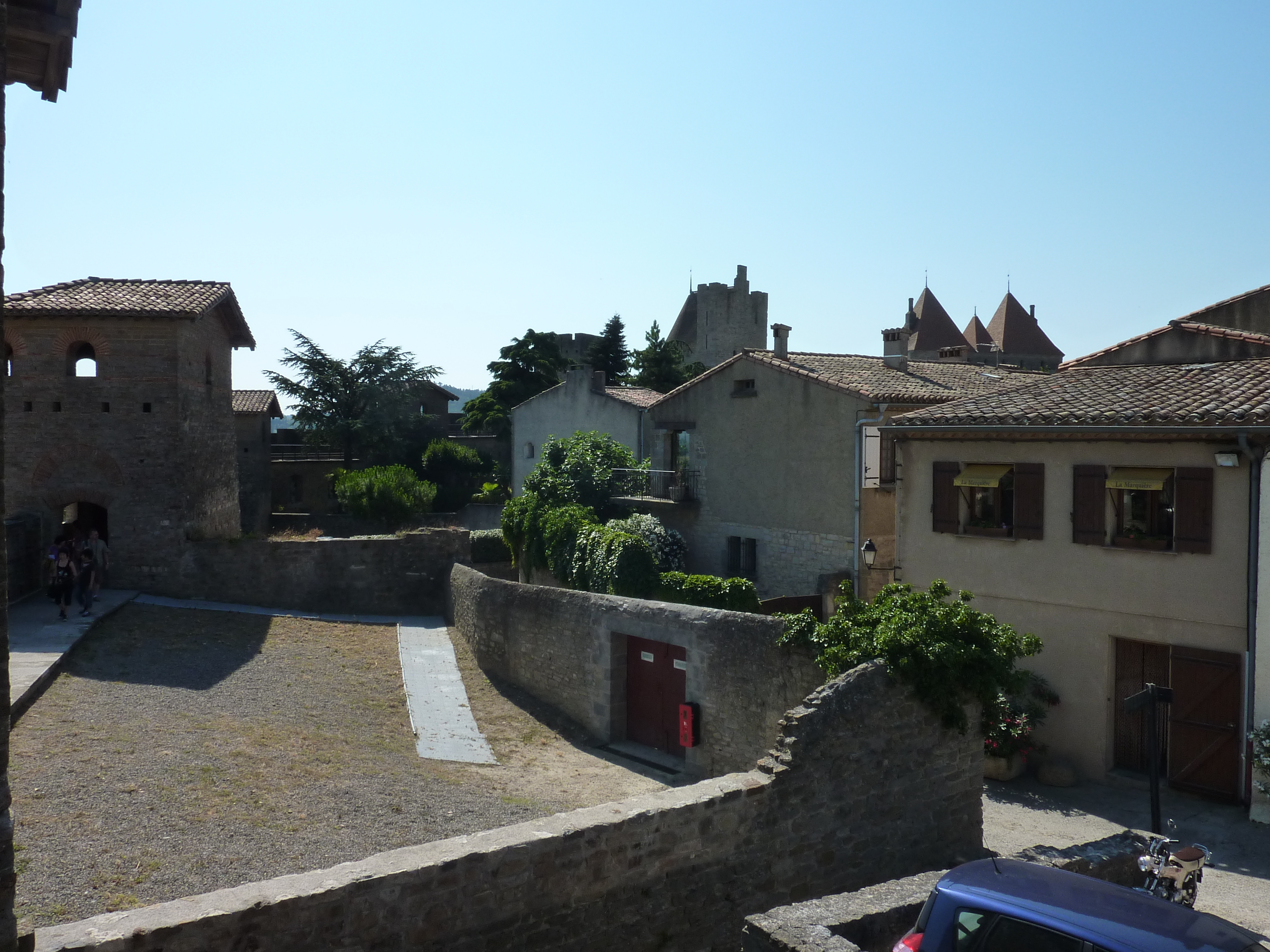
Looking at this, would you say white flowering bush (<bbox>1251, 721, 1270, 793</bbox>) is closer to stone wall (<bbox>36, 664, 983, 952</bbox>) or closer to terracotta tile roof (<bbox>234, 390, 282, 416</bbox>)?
stone wall (<bbox>36, 664, 983, 952</bbox>)

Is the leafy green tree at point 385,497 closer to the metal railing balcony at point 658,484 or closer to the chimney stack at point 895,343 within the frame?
the metal railing balcony at point 658,484

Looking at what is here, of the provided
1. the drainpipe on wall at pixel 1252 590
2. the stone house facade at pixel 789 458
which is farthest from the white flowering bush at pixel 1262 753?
the stone house facade at pixel 789 458

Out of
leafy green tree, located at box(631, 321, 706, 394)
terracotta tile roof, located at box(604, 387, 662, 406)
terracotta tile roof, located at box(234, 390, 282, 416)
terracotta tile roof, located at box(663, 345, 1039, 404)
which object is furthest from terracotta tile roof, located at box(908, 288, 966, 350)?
terracotta tile roof, located at box(234, 390, 282, 416)

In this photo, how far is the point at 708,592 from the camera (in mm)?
18797

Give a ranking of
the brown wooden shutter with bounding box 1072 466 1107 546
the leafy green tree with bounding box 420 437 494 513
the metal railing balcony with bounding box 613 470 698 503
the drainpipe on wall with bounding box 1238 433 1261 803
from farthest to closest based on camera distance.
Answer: the leafy green tree with bounding box 420 437 494 513, the metal railing balcony with bounding box 613 470 698 503, the brown wooden shutter with bounding box 1072 466 1107 546, the drainpipe on wall with bounding box 1238 433 1261 803

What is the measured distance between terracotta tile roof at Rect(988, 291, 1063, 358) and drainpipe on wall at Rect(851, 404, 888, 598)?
3639 centimetres

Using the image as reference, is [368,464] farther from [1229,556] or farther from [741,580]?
[1229,556]

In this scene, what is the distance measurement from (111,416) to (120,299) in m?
2.67

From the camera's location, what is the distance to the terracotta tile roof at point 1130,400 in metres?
12.2

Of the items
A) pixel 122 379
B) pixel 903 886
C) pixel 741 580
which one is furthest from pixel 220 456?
pixel 903 886

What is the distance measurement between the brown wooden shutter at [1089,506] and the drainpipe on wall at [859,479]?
654 centimetres

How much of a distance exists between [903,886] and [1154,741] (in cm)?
444

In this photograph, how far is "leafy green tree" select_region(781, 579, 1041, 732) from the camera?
390 inches

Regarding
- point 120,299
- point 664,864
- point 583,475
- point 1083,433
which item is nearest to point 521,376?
point 583,475
